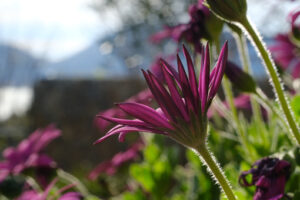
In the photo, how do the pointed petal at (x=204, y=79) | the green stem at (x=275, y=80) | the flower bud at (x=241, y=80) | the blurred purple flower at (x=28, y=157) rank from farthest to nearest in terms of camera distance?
the blurred purple flower at (x=28, y=157)
the flower bud at (x=241, y=80)
the green stem at (x=275, y=80)
the pointed petal at (x=204, y=79)

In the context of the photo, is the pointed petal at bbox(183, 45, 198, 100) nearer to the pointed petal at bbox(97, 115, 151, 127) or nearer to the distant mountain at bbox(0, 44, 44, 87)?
the pointed petal at bbox(97, 115, 151, 127)

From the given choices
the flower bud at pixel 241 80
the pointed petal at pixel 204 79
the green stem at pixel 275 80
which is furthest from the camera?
the flower bud at pixel 241 80

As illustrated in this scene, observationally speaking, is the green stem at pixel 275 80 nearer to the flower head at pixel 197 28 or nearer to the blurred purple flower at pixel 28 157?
the flower head at pixel 197 28

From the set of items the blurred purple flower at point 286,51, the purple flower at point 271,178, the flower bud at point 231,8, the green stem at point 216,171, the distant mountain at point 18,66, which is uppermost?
the distant mountain at point 18,66

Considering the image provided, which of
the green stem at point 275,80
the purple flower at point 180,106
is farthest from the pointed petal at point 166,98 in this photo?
the green stem at point 275,80

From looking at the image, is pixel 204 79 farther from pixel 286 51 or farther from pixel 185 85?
pixel 286 51

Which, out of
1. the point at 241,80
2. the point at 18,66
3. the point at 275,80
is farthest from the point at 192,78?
the point at 18,66
